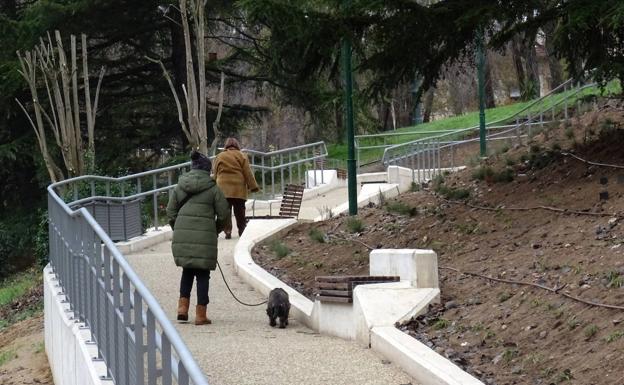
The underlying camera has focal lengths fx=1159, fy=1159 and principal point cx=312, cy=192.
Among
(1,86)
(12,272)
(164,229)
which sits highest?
(1,86)

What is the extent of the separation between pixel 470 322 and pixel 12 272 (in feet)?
75.6

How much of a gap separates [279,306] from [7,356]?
177 inches

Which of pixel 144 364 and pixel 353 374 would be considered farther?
pixel 353 374

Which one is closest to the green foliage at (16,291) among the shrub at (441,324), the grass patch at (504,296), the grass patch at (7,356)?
the grass patch at (7,356)

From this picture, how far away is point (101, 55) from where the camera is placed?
3203 cm

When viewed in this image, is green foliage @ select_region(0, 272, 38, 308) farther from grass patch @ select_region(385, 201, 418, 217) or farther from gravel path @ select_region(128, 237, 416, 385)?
gravel path @ select_region(128, 237, 416, 385)

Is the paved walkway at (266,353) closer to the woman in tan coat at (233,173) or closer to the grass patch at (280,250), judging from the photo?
the grass patch at (280,250)

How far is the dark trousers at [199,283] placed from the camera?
1111 cm

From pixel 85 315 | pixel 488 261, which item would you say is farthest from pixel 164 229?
pixel 85 315

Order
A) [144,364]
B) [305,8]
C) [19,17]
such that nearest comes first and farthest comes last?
1. [144,364]
2. [305,8]
3. [19,17]

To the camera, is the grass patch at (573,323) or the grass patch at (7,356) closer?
the grass patch at (573,323)

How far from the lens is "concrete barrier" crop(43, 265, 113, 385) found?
316 inches

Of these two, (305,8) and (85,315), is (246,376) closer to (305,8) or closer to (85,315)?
(85,315)

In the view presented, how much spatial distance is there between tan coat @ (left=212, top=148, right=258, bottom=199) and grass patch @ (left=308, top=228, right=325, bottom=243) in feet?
3.54
